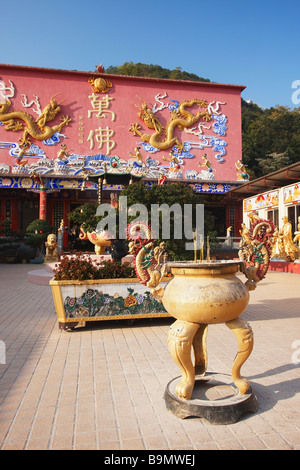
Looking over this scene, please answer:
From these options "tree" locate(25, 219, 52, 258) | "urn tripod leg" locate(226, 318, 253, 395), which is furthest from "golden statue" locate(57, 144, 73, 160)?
"urn tripod leg" locate(226, 318, 253, 395)

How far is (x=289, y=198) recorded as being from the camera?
14.4 m

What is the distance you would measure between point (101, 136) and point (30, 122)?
4029mm

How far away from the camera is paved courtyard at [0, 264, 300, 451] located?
2.29 metres

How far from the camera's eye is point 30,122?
1855cm

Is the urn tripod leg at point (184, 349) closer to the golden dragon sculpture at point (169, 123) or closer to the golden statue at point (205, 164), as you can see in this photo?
the golden dragon sculpture at point (169, 123)

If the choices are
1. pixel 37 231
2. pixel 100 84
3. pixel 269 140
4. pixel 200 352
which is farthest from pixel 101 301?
pixel 269 140

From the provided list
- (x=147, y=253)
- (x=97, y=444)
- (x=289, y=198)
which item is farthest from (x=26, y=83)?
(x=97, y=444)

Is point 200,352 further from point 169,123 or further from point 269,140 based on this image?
point 269,140

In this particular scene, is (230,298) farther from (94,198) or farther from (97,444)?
(94,198)

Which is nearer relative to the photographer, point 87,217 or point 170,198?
point 170,198

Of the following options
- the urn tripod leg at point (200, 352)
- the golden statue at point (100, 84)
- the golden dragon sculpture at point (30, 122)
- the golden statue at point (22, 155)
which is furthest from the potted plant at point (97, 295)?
the golden statue at point (100, 84)

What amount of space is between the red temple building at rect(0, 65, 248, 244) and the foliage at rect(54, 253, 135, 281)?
12476 millimetres
